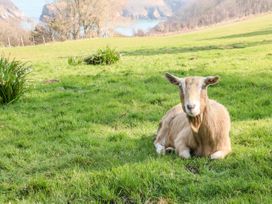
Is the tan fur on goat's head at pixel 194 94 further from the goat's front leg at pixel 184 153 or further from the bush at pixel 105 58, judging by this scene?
the bush at pixel 105 58

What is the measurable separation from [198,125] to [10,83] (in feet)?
23.6

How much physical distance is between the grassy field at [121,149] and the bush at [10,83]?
28 cm

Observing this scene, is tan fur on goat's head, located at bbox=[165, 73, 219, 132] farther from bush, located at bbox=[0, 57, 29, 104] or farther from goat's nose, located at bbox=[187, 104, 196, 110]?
bush, located at bbox=[0, 57, 29, 104]

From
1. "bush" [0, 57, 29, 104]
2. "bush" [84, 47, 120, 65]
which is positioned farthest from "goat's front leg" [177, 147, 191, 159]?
"bush" [84, 47, 120, 65]

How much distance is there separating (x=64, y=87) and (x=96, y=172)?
9.25 meters

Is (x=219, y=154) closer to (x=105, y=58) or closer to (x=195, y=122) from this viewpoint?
(x=195, y=122)

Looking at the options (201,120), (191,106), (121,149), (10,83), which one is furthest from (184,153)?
(10,83)

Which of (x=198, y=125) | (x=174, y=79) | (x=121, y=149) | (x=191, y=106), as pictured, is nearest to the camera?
(x=191, y=106)

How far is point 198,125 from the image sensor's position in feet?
20.7

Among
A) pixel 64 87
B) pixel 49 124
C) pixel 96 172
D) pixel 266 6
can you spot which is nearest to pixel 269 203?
pixel 96 172

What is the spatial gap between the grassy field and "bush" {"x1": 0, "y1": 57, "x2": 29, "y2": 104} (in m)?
0.28

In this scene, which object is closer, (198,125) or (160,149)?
(198,125)

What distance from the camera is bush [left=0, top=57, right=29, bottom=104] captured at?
39.0 feet

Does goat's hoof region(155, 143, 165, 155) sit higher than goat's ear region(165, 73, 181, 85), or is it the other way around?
goat's ear region(165, 73, 181, 85)
